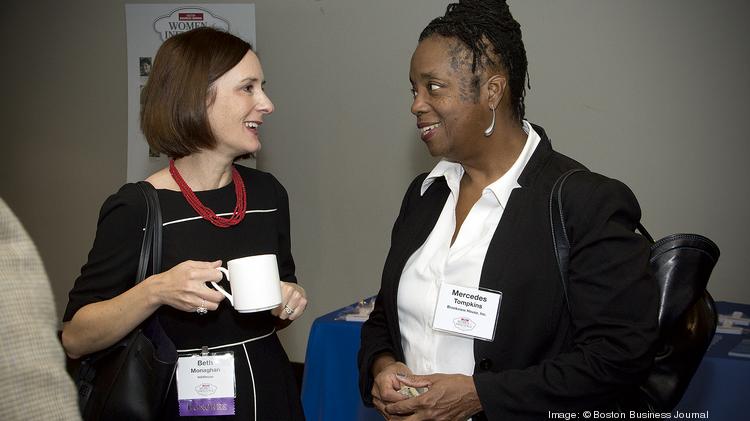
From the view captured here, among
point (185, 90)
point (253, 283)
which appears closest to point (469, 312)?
point (253, 283)

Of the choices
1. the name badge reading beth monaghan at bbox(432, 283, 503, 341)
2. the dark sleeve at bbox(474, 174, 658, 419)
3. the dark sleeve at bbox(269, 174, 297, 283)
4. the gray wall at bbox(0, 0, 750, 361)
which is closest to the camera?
the dark sleeve at bbox(474, 174, 658, 419)

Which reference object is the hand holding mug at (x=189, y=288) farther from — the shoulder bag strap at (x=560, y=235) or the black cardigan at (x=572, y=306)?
the shoulder bag strap at (x=560, y=235)

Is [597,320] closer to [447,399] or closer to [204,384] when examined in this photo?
[447,399]

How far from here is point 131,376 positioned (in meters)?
1.60

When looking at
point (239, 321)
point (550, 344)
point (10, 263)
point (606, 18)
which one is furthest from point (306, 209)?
point (10, 263)

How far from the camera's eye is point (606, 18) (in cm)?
415

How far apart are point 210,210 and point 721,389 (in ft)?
6.03

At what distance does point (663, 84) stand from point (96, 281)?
11.3 feet

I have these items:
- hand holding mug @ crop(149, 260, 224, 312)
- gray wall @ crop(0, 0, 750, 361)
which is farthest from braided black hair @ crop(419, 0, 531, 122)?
gray wall @ crop(0, 0, 750, 361)

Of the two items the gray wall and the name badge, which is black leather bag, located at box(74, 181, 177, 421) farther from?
the gray wall

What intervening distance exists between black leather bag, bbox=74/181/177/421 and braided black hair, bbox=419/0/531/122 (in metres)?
0.93

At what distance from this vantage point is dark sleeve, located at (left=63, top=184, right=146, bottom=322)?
1.69 m

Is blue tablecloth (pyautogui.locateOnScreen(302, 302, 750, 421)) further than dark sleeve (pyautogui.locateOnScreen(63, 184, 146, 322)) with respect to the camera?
Yes

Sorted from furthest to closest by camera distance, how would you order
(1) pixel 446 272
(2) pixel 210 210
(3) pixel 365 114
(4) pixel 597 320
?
(3) pixel 365 114 → (2) pixel 210 210 → (1) pixel 446 272 → (4) pixel 597 320
